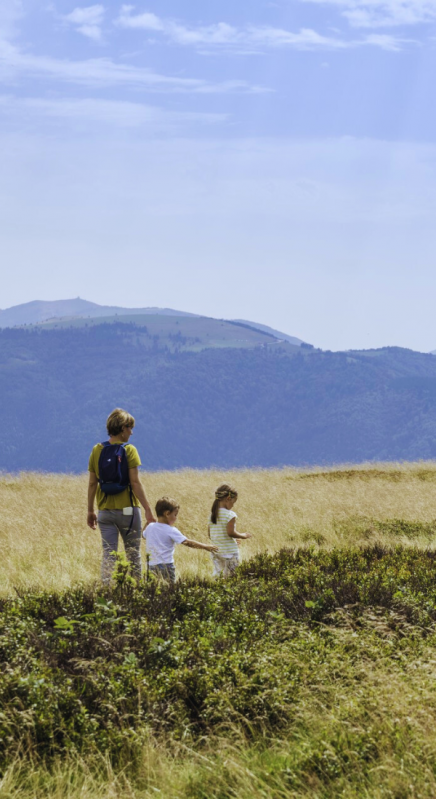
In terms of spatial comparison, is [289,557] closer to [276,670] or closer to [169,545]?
[169,545]

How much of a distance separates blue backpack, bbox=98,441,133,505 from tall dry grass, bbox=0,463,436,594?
44.7 inches

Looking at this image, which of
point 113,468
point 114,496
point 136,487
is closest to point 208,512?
point 114,496

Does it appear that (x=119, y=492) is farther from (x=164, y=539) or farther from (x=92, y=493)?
(x=164, y=539)

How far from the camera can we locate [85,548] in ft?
42.0

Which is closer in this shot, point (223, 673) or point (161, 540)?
point (223, 673)

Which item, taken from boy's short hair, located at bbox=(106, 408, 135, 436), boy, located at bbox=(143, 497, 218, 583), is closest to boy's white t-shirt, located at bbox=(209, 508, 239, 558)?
boy, located at bbox=(143, 497, 218, 583)

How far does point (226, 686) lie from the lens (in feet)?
17.9

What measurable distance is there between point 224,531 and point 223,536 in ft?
0.25

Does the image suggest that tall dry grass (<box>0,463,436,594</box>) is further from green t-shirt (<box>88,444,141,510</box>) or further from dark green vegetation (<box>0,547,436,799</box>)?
dark green vegetation (<box>0,547,436,799</box>)

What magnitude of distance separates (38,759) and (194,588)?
343cm

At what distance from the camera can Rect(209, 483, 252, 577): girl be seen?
9.36 m

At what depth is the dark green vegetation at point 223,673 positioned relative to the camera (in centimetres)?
475

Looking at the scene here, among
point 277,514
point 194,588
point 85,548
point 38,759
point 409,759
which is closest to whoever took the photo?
point 409,759

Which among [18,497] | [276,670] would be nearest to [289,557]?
[276,670]
